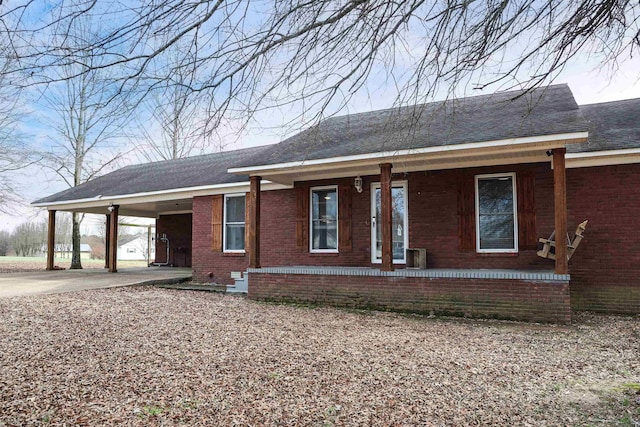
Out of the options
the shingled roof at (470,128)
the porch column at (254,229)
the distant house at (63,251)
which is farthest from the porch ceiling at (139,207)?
the distant house at (63,251)

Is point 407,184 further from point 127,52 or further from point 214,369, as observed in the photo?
point 127,52

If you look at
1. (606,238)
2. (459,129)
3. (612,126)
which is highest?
(612,126)

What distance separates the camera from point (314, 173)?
10.3 m

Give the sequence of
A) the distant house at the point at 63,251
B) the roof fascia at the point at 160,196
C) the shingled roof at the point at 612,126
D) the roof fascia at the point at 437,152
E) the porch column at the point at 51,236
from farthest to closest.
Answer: the distant house at the point at 63,251
the porch column at the point at 51,236
the roof fascia at the point at 160,196
the shingled roof at the point at 612,126
the roof fascia at the point at 437,152

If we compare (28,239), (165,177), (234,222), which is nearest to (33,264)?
(165,177)

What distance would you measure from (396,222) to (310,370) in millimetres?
6048

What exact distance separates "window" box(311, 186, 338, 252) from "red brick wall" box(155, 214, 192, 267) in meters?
8.75

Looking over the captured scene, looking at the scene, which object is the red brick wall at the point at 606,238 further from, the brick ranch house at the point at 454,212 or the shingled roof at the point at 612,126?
the shingled roof at the point at 612,126

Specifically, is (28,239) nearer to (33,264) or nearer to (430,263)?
(33,264)

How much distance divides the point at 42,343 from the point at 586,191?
30.5ft

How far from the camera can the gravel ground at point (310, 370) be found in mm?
3410

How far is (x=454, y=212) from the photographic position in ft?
30.9

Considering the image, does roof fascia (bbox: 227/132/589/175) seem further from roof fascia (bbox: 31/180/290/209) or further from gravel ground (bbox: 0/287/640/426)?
gravel ground (bbox: 0/287/640/426)

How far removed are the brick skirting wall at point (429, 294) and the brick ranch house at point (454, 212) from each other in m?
0.02
